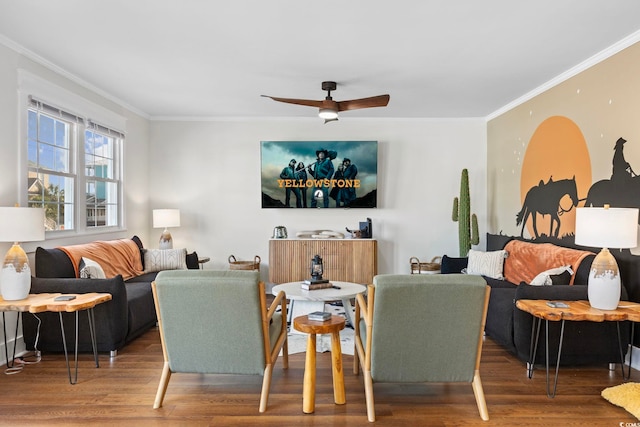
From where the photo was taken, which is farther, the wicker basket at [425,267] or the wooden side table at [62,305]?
the wicker basket at [425,267]

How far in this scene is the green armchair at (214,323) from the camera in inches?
101

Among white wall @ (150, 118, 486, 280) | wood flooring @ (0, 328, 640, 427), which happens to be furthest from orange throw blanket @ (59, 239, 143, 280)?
white wall @ (150, 118, 486, 280)

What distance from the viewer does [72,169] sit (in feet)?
15.5

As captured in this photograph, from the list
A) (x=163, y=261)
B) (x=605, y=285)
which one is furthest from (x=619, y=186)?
(x=163, y=261)

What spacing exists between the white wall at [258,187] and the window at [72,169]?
0.97m

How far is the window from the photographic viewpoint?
4.16m

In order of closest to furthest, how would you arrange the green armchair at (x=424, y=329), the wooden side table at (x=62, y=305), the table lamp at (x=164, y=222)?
the green armchair at (x=424, y=329) < the wooden side table at (x=62, y=305) < the table lamp at (x=164, y=222)

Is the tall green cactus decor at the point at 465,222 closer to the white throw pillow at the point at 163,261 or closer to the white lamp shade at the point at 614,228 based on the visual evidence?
the white lamp shade at the point at 614,228

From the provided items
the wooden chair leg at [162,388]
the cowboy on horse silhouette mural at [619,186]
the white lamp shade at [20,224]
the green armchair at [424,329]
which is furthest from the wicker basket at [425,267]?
the white lamp shade at [20,224]

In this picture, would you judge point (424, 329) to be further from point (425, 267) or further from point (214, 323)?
point (425, 267)

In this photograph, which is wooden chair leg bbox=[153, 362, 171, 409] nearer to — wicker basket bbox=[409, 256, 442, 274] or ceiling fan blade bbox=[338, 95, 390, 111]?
ceiling fan blade bbox=[338, 95, 390, 111]

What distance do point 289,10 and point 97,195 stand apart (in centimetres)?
357

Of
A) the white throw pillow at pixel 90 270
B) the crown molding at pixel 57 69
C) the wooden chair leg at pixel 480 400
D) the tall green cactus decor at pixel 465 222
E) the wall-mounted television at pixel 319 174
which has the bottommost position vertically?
the wooden chair leg at pixel 480 400

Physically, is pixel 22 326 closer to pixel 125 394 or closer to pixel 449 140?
pixel 125 394
